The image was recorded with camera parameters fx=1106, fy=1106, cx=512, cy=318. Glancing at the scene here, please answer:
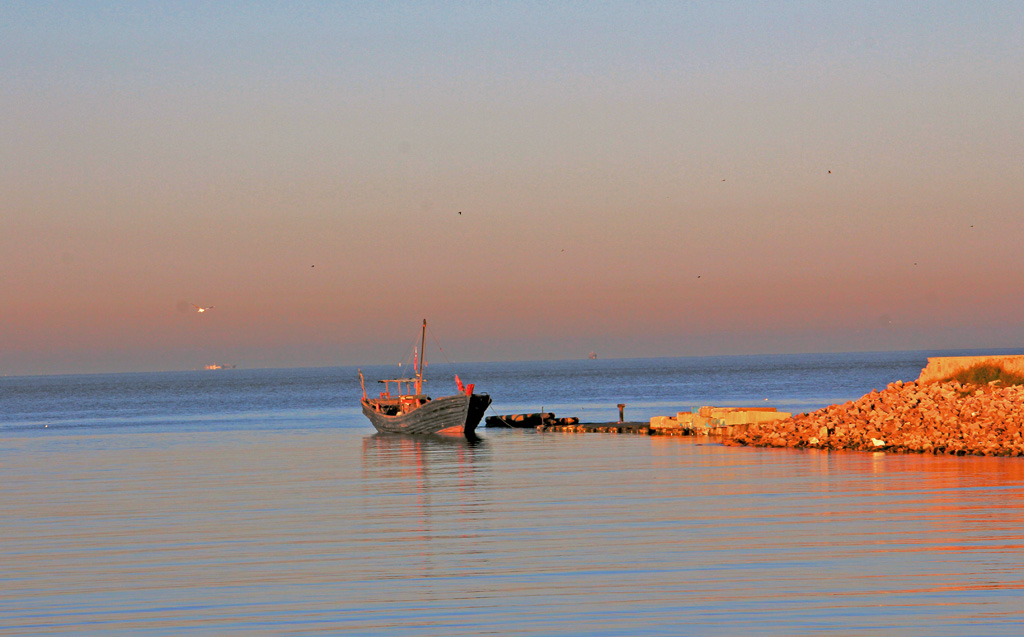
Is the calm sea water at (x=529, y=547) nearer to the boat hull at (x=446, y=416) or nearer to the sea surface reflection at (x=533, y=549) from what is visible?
the sea surface reflection at (x=533, y=549)

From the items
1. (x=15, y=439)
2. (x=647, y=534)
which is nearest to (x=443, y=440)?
(x=15, y=439)

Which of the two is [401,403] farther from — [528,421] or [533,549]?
[533,549]

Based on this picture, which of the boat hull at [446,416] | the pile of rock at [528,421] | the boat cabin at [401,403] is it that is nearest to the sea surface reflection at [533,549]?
the boat hull at [446,416]

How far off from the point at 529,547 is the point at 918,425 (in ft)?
82.2

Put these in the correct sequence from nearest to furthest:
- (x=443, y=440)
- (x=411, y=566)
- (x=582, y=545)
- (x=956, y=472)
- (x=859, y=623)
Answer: (x=859, y=623) → (x=411, y=566) → (x=582, y=545) → (x=956, y=472) → (x=443, y=440)

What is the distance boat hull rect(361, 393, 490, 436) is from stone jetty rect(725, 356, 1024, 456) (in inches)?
613

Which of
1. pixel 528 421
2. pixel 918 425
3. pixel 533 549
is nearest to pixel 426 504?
pixel 533 549

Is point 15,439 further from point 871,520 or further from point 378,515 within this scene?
point 871,520

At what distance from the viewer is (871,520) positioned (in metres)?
22.0

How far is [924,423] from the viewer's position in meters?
40.5

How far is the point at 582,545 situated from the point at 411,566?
335 cm

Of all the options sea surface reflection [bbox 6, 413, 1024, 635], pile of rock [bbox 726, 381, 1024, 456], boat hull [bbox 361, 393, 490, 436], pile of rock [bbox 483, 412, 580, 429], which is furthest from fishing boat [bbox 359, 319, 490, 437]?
sea surface reflection [bbox 6, 413, 1024, 635]

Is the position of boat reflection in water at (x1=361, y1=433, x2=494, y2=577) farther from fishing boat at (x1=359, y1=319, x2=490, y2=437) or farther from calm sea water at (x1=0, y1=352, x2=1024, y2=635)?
fishing boat at (x1=359, y1=319, x2=490, y2=437)

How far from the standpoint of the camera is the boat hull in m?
56.9
